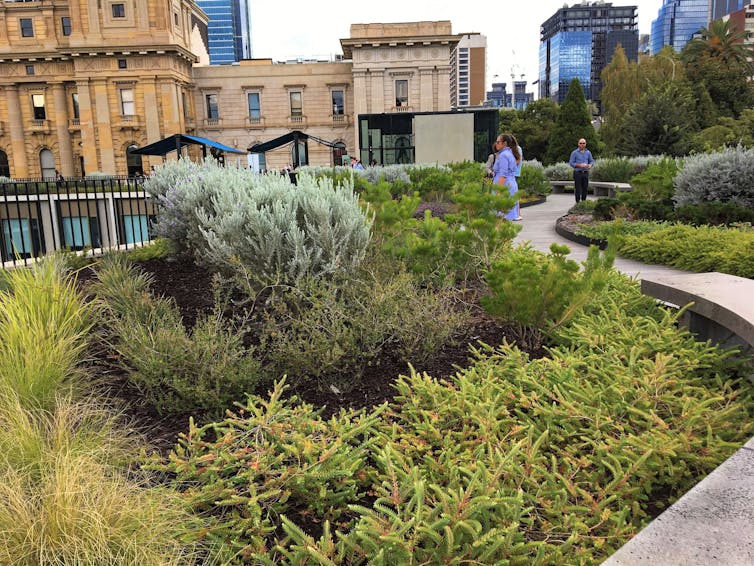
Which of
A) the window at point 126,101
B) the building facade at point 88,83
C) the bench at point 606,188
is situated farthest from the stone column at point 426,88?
the bench at point 606,188

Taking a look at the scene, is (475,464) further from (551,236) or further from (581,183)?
(581,183)

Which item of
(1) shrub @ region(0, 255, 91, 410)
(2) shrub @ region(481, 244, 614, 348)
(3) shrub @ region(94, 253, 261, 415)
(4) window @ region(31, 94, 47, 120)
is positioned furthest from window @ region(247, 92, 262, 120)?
(3) shrub @ region(94, 253, 261, 415)

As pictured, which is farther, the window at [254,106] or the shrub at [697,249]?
the window at [254,106]

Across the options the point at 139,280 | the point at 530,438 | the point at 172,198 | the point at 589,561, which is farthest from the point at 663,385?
the point at 172,198

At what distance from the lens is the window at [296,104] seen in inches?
2420

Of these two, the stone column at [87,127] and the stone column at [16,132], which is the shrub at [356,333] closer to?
the stone column at [87,127]

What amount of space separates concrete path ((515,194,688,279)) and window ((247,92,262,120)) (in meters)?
45.5

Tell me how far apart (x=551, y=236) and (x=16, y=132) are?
6236cm

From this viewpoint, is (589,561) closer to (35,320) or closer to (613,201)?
(35,320)

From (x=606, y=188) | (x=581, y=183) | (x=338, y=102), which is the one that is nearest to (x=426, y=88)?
(x=338, y=102)

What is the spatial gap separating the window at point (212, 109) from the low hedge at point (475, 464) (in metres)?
63.1

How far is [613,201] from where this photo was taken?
40.3 ft

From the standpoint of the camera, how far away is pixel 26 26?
2295 inches

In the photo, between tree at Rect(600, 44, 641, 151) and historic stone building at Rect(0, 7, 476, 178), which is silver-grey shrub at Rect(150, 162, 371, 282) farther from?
historic stone building at Rect(0, 7, 476, 178)
